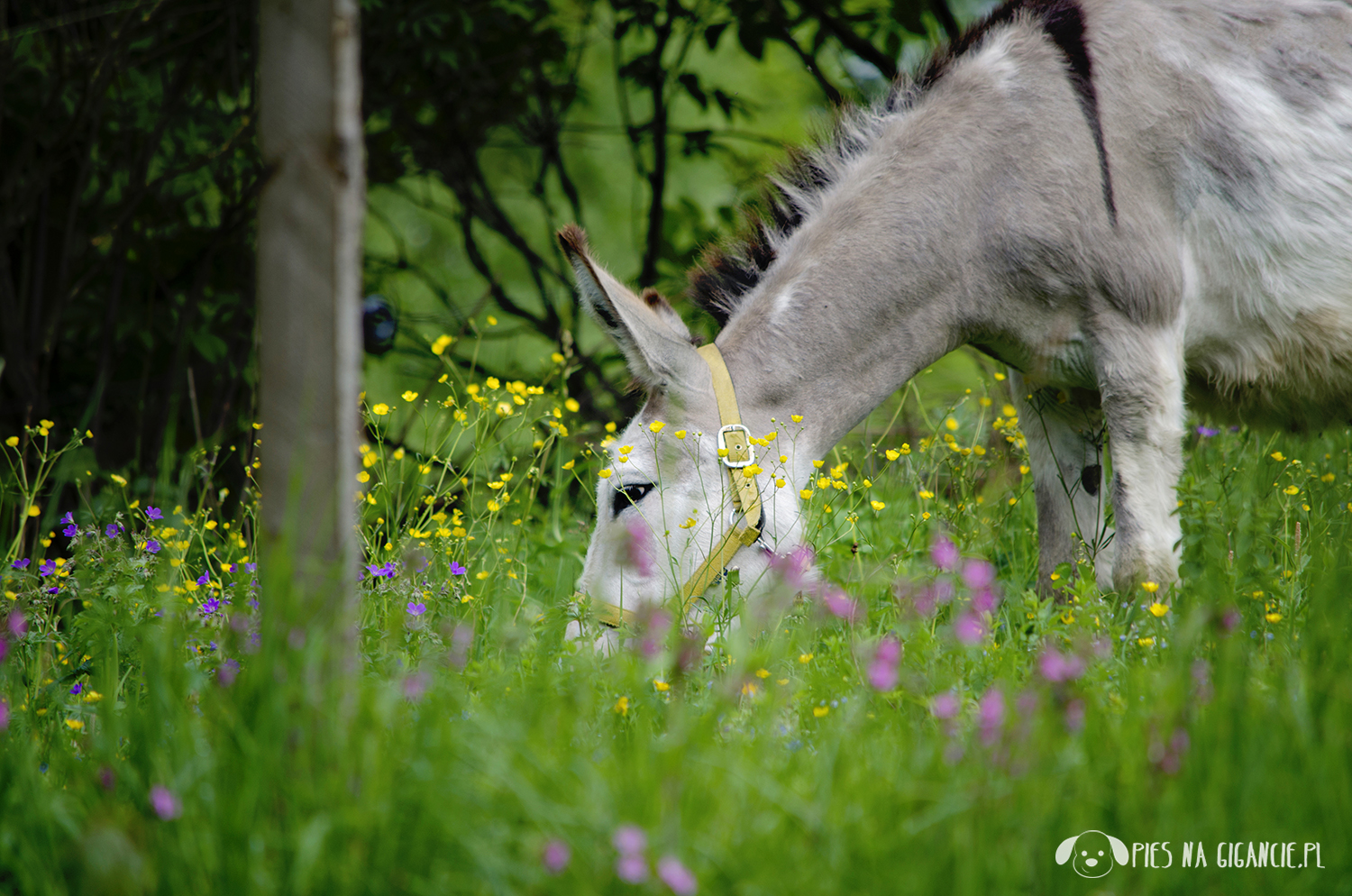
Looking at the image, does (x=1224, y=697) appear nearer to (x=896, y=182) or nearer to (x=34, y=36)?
(x=896, y=182)

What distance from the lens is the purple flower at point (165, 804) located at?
4.17 ft

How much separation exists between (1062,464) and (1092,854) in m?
1.95

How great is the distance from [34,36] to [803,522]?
3.67 meters

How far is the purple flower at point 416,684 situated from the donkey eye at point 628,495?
3.28ft

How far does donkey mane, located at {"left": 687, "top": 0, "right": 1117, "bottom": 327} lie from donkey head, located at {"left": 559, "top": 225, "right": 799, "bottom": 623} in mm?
341

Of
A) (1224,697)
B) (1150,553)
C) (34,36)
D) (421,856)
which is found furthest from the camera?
(34,36)

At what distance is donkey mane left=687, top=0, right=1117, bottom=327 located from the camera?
2875 millimetres

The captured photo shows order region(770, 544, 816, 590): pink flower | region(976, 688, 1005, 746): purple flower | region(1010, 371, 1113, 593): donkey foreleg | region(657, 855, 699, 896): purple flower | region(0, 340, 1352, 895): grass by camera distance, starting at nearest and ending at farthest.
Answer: region(657, 855, 699, 896): purple flower, region(0, 340, 1352, 895): grass, region(976, 688, 1005, 746): purple flower, region(770, 544, 816, 590): pink flower, region(1010, 371, 1113, 593): donkey foreleg

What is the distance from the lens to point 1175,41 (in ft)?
8.94

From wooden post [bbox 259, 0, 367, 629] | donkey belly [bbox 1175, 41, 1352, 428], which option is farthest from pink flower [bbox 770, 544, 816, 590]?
donkey belly [bbox 1175, 41, 1352, 428]

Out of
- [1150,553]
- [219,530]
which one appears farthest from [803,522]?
[219,530]

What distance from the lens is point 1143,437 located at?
2523mm

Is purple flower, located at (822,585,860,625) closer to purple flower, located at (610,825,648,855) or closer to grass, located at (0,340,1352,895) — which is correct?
grass, located at (0,340,1352,895)

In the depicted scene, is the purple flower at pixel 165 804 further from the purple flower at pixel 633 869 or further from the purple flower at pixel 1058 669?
the purple flower at pixel 1058 669
